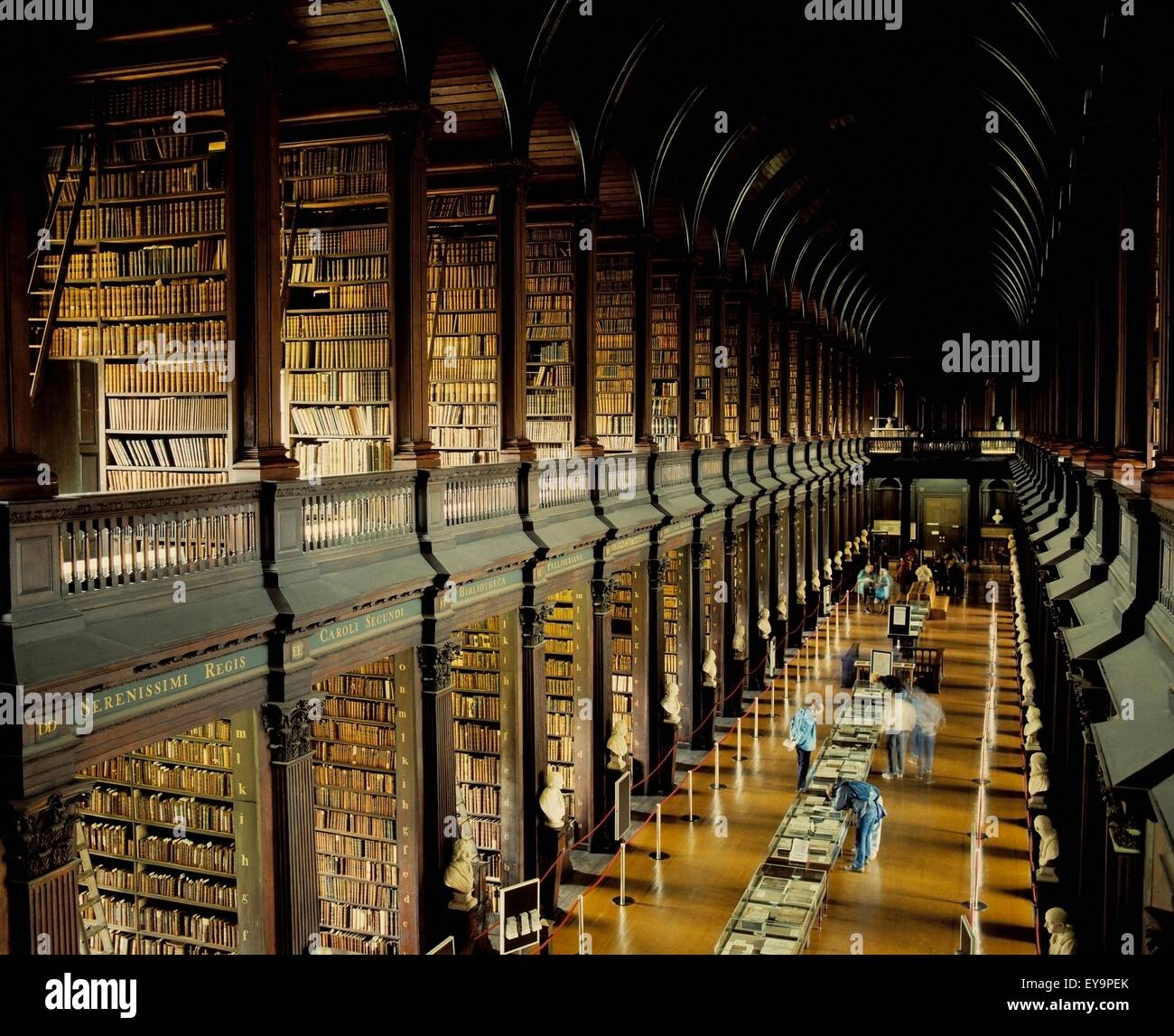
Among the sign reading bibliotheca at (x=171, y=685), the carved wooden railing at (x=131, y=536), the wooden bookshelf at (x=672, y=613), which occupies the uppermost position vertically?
the carved wooden railing at (x=131, y=536)

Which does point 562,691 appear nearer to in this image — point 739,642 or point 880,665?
point 739,642

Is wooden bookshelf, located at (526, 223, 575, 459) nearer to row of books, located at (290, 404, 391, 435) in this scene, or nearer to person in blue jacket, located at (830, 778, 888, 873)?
row of books, located at (290, 404, 391, 435)

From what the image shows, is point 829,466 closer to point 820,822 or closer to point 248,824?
point 820,822

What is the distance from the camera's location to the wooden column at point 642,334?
13.2m

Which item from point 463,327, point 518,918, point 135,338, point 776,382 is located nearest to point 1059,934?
point 518,918

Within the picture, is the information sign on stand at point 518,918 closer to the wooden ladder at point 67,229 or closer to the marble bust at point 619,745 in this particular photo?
the marble bust at point 619,745

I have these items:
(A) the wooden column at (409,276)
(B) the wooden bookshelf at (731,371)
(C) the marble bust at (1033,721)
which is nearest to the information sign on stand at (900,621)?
(B) the wooden bookshelf at (731,371)

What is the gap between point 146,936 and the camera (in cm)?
739

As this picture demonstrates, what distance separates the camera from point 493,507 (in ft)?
30.4

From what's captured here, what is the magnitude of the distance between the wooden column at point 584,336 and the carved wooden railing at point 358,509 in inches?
154

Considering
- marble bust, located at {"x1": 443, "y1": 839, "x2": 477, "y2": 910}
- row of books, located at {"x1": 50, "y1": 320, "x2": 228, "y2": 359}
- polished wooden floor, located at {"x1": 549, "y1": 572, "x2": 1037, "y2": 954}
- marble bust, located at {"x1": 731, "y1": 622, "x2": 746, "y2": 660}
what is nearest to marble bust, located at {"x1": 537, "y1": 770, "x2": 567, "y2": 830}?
polished wooden floor, located at {"x1": 549, "y1": 572, "x2": 1037, "y2": 954}

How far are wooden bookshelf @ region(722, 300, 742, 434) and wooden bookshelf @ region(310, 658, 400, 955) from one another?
1108cm

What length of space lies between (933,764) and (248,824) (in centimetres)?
1135
